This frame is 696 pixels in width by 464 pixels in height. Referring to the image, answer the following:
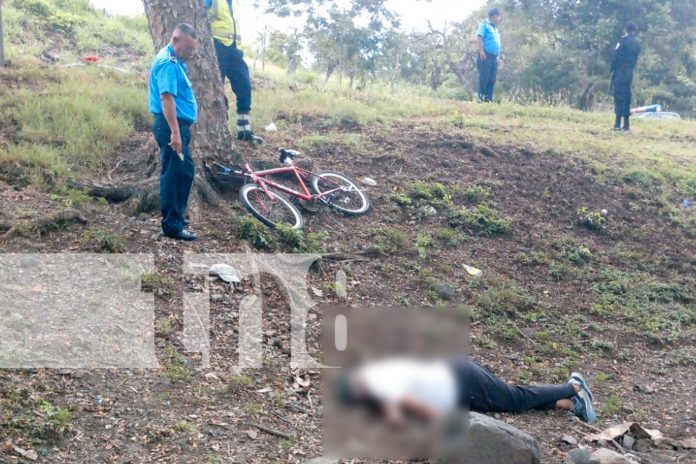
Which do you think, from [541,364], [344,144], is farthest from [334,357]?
[344,144]

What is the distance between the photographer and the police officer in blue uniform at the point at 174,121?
6141 mm

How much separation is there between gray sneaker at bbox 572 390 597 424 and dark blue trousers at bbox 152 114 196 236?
354cm

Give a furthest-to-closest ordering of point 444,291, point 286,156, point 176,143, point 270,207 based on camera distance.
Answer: point 286,156 < point 270,207 < point 444,291 < point 176,143

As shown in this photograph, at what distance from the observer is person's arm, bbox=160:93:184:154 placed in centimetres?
612

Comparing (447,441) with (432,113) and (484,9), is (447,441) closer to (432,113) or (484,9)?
(432,113)

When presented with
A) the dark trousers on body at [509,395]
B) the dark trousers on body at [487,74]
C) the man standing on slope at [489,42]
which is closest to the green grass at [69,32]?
the man standing on slope at [489,42]

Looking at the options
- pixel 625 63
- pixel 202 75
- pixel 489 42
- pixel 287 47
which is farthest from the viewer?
pixel 287 47

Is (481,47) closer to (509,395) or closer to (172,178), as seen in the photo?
(172,178)

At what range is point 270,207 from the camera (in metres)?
7.59

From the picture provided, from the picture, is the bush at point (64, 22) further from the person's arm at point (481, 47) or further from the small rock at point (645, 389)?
the small rock at point (645, 389)

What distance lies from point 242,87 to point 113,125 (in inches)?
61.0

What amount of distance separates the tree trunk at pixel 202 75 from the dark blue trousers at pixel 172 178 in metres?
0.98

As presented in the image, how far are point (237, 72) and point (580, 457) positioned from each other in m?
6.06

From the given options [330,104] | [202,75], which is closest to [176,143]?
[202,75]
